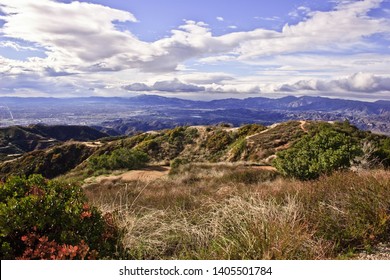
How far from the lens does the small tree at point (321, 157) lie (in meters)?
14.6

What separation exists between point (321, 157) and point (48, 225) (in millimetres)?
13001

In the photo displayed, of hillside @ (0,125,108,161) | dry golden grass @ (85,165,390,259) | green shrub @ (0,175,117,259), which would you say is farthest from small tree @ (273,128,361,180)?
hillside @ (0,125,108,161)

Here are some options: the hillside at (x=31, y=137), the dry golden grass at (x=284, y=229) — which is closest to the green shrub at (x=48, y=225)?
the dry golden grass at (x=284, y=229)

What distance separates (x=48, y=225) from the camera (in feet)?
14.5

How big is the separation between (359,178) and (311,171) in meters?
8.48

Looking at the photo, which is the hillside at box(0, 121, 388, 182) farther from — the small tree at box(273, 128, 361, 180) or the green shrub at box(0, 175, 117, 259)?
the green shrub at box(0, 175, 117, 259)

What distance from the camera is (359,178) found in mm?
6809

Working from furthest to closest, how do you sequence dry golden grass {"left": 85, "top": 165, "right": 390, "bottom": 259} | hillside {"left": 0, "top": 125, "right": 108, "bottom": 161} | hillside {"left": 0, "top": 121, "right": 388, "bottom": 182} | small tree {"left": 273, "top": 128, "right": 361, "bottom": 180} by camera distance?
hillside {"left": 0, "top": 125, "right": 108, "bottom": 161} → hillside {"left": 0, "top": 121, "right": 388, "bottom": 182} → small tree {"left": 273, "top": 128, "right": 361, "bottom": 180} → dry golden grass {"left": 85, "top": 165, "right": 390, "bottom": 259}

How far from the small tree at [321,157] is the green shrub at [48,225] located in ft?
37.0

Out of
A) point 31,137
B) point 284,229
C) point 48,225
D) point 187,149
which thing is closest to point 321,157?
point 284,229

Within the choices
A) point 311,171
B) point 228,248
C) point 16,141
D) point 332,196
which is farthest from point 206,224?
point 16,141

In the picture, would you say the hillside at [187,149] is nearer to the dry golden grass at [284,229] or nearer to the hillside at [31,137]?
the dry golden grass at [284,229]

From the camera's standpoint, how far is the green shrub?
3961 millimetres

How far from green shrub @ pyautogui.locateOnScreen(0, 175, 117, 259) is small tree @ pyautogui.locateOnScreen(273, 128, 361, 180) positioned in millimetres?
11268
